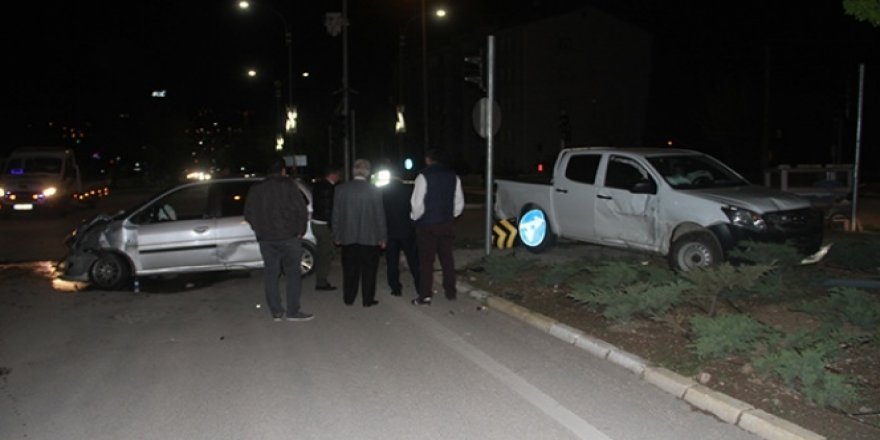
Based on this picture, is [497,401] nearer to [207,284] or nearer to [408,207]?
[408,207]

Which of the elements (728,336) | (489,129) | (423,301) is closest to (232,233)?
(423,301)

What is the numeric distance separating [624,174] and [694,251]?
1.82 m

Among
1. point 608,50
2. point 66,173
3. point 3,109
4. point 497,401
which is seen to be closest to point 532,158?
point 608,50

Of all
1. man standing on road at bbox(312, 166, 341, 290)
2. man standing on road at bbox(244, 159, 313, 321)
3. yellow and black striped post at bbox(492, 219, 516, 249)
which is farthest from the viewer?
yellow and black striped post at bbox(492, 219, 516, 249)

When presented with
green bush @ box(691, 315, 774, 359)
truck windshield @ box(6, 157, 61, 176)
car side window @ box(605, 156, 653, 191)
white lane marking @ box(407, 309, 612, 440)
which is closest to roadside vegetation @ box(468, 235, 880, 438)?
green bush @ box(691, 315, 774, 359)

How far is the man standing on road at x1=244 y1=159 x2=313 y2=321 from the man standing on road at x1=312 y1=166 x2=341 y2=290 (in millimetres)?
960

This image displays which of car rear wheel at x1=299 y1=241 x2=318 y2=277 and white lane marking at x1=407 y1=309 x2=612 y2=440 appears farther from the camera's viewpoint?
car rear wheel at x1=299 y1=241 x2=318 y2=277

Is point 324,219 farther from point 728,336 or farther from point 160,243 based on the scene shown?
point 728,336

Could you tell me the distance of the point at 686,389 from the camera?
5977 millimetres

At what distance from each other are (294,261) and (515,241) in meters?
6.40

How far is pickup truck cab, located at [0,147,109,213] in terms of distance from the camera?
24781 mm

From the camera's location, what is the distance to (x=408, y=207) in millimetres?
9867

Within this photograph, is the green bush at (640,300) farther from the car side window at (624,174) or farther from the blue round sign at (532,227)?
the blue round sign at (532,227)

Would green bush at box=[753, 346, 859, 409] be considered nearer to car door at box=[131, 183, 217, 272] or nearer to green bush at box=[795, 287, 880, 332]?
green bush at box=[795, 287, 880, 332]
